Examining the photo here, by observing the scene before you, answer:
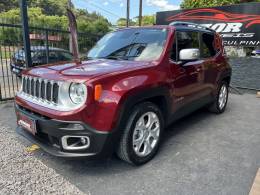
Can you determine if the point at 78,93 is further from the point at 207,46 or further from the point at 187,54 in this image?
the point at 207,46

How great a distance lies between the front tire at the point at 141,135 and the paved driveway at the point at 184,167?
0.16 metres

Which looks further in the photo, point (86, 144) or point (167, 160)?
point (167, 160)

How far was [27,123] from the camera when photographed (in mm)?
3141

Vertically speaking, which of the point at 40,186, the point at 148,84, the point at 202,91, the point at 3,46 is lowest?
the point at 40,186

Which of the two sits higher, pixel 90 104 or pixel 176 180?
pixel 90 104

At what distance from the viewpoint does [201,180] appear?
9.82 ft

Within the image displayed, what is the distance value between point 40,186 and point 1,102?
13.3 feet

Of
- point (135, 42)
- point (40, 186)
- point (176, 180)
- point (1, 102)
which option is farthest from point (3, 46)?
point (176, 180)

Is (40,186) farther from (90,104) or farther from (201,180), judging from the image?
(201,180)

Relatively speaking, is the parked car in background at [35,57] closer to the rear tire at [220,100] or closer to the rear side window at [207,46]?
the rear side window at [207,46]

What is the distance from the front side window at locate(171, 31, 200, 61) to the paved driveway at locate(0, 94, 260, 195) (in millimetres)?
1391

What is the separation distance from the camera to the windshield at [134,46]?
3.69 m

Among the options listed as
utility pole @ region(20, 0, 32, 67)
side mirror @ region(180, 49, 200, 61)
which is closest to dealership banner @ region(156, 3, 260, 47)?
side mirror @ region(180, 49, 200, 61)

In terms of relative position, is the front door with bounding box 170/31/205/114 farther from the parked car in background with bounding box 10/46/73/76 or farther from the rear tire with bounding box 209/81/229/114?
the parked car in background with bounding box 10/46/73/76
